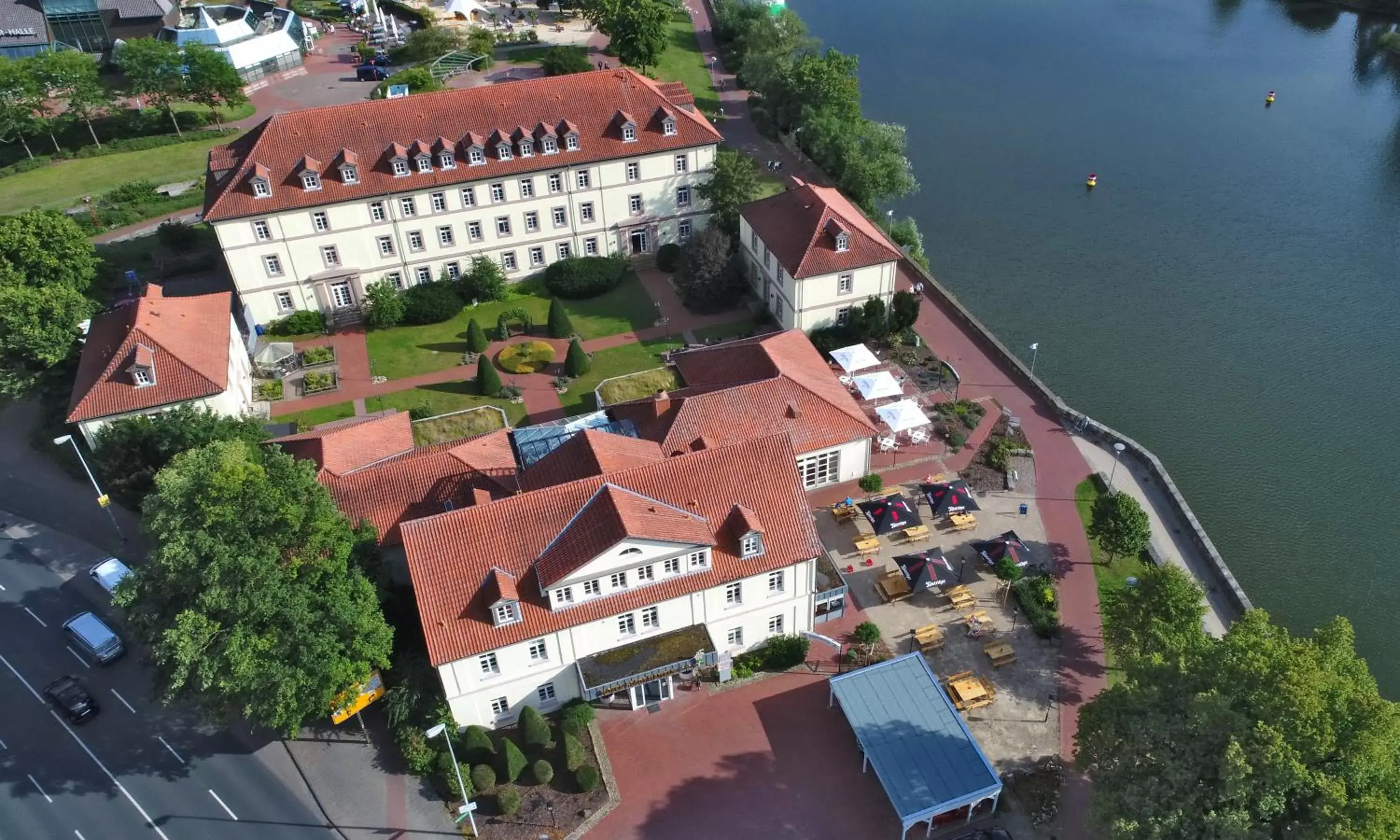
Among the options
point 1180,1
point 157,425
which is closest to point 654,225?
point 157,425

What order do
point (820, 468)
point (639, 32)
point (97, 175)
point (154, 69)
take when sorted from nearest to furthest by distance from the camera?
point (820, 468), point (97, 175), point (154, 69), point (639, 32)

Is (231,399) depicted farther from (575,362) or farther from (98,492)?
(575,362)

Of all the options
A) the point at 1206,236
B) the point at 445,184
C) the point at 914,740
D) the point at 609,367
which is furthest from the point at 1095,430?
the point at 445,184

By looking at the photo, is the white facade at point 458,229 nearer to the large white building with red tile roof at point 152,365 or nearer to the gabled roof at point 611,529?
the large white building with red tile roof at point 152,365

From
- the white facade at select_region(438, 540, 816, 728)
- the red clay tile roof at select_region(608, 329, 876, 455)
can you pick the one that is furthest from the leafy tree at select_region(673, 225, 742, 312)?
the white facade at select_region(438, 540, 816, 728)

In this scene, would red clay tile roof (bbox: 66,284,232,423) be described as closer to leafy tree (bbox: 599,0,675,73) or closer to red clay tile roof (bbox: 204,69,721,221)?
red clay tile roof (bbox: 204,69,721,221)

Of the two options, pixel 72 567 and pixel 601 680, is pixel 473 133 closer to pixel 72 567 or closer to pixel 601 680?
pixel 72 567

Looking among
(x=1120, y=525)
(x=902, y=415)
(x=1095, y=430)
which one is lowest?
(x=1095, y=430)
